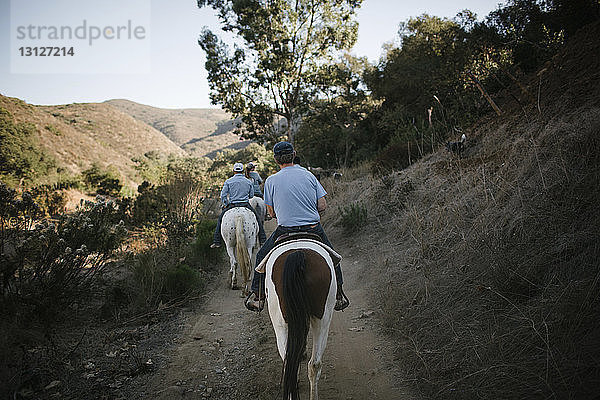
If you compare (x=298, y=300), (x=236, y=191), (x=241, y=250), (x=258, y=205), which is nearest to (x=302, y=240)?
(x=298, y=300)

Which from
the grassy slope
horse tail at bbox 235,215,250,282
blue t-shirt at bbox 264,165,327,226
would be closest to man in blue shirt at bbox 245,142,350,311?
blue t-shirt at bbox 264,165,327,226

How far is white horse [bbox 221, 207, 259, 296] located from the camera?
6422 millimetres

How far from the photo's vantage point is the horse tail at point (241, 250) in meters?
6.39

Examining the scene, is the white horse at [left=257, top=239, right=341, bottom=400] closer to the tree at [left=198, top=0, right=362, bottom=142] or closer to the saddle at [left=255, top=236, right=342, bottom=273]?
the saddle at [left=255, top=236, right=342, bottom=273]

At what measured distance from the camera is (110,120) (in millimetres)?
50281

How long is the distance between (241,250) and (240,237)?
258 mm

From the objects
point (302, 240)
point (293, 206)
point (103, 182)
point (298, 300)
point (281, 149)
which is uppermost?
point (103, 182)

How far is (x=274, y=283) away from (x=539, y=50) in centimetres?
1070

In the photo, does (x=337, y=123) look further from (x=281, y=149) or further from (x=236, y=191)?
(x=281, y=149)

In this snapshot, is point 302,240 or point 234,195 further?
point 234,195

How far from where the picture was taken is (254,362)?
3.95 m

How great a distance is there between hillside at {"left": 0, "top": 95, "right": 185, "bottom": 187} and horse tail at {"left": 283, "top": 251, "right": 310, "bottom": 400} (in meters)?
28.2

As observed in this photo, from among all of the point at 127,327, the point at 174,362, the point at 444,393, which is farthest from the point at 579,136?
the point at 127,327

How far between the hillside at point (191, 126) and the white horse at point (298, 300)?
74906 mm
